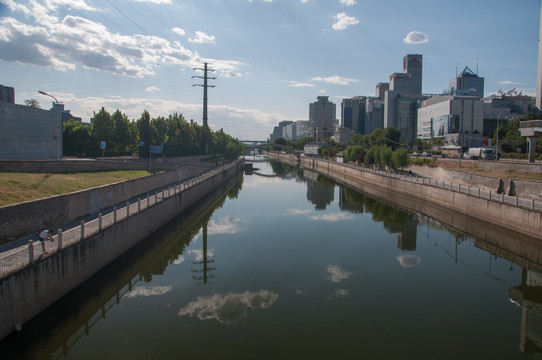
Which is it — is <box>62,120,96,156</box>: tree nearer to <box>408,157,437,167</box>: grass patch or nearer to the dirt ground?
<box>408,157,437,167</box>: grass patch

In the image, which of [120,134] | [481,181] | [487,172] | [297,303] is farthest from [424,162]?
[297,303]

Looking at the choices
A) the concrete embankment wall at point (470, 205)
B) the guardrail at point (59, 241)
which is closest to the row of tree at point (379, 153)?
the concrete embankment wall at point (470, 205)

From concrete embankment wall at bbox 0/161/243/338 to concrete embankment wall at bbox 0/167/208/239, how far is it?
2.32 meters

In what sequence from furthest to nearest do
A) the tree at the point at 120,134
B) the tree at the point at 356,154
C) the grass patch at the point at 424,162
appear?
the tree at the point at 356,154, the grass patch at the point at 424,162, the tree at the point at 120,134

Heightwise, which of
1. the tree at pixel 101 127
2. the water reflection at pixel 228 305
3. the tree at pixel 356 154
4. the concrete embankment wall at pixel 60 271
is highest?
the tree at pixel 101 127

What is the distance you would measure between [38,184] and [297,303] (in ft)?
50.6

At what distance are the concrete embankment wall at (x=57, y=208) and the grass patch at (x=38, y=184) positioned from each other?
1.18m

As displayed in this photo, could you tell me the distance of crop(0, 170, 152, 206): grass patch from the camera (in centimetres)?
1750

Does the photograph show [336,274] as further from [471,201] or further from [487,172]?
[487,172]

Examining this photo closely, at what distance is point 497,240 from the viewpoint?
85.5 feet

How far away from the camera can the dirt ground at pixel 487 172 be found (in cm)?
3502

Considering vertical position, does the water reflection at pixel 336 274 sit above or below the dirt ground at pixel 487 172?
below

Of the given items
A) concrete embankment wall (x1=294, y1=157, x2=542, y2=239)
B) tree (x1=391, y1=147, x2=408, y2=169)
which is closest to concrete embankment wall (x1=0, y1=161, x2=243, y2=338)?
concrete embankment wall (x1=294, y1=157, x2=542, y2=239)

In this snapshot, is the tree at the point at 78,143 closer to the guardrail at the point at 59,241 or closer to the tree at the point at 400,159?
the guardrail at the point at 59,241
